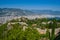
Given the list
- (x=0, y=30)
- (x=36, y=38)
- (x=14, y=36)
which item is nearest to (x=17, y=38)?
(x=14, y=36)

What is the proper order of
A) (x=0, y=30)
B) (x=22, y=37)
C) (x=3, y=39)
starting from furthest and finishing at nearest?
(x=0, y=30) < (x=3, y=39) < (x=22, y=37)

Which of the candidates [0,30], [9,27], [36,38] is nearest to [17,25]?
[9,27]

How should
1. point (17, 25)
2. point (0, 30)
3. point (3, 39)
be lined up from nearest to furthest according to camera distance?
point (3, 39) < point (17, 25) < point (0, 30)

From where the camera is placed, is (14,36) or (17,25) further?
(17,25)

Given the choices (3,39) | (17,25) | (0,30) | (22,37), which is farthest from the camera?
(0,30)

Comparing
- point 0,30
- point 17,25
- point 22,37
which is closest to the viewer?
point 22,37

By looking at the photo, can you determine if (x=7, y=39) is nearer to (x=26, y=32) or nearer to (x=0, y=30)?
(x=26, y=32)

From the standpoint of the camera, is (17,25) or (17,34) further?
(17,25)

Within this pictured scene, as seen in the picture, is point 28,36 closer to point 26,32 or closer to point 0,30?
point 26,32
